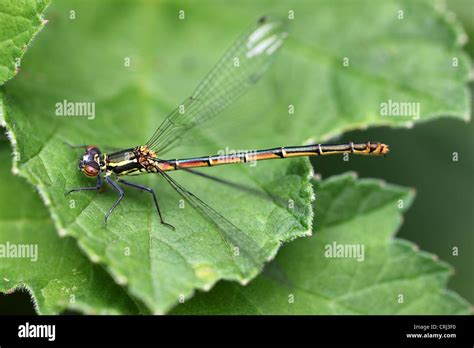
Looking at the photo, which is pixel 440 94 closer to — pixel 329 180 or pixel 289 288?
pixel 329 180

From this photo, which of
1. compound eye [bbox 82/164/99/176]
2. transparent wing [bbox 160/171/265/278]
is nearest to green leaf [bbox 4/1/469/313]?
transparent wing [bbox 160/171/265/278]

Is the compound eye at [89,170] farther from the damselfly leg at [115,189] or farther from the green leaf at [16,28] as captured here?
the green leaf at [16,28]

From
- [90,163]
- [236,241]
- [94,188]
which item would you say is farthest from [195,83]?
[236,241]

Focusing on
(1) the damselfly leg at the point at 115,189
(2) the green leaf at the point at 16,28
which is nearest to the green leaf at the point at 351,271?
(1) the damselfly leg at the point at 115,189

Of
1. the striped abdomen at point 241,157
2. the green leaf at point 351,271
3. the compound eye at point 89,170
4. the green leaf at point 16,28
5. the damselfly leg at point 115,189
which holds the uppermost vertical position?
the green leaf at point 16,28

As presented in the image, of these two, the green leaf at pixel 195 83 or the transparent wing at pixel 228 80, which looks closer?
the green leaf at pixel 195 83

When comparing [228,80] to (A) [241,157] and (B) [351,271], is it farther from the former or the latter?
(B) [351,271]

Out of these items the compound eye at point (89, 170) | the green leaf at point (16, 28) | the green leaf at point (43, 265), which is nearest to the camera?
the green leaf at point (43, 265)
